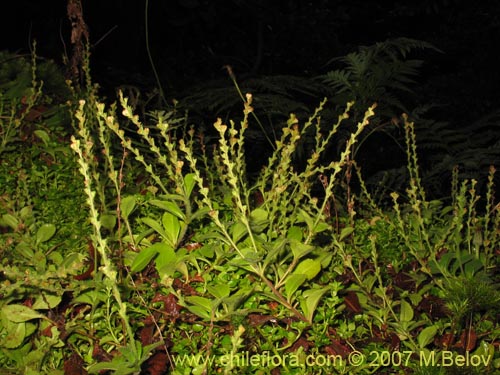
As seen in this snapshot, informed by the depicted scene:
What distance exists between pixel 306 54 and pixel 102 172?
344cm

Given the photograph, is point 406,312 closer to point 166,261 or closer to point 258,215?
point 258,215

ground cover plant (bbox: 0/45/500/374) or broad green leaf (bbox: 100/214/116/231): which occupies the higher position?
broad green leaf (bbox: 100/214/116/231)

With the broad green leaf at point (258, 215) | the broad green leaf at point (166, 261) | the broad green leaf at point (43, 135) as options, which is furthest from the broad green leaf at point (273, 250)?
the broad green leaf at point (43, 135)

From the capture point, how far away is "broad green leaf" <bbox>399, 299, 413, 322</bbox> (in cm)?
209

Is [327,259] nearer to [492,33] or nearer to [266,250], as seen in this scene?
[266,250]

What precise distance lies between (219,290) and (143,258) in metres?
0.35

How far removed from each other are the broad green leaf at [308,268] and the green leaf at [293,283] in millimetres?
58

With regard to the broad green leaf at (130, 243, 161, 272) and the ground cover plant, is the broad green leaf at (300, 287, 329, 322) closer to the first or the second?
the ground cover plant

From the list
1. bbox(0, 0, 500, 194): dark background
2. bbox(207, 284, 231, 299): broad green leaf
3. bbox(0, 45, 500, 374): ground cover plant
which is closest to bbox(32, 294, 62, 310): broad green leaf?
bbox(0, 45, 500, 374): ground cover plant

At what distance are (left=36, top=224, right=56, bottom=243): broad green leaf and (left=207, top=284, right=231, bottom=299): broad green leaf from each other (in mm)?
858

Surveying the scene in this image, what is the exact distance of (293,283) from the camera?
204 centimetres

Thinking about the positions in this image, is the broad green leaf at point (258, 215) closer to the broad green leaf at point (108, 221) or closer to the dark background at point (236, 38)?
the broad green leaf at point (108, 221)

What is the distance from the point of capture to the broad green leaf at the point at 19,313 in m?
1.99

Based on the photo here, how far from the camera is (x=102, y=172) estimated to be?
127 inches
